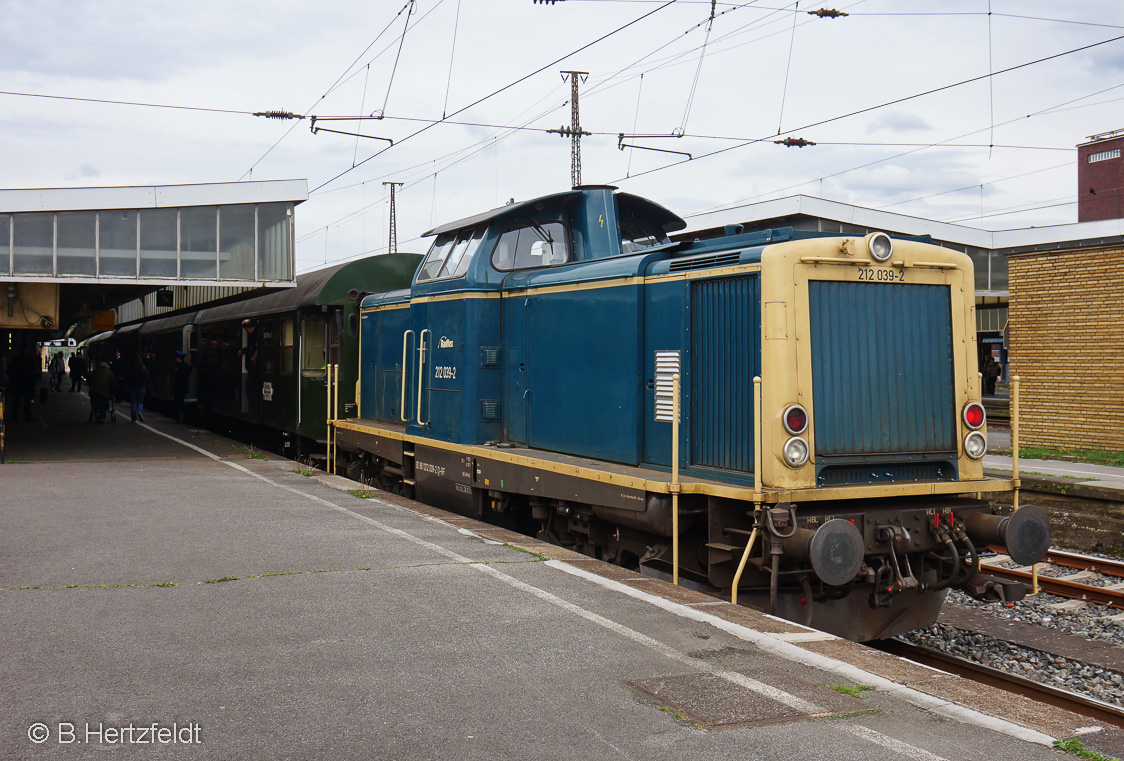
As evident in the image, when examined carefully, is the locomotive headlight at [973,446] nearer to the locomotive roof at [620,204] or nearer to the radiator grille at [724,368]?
the radiator grille at [724,368]

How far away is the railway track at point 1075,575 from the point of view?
819 cm

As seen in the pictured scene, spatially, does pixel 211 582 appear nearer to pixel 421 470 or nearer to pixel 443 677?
pixel 443 677

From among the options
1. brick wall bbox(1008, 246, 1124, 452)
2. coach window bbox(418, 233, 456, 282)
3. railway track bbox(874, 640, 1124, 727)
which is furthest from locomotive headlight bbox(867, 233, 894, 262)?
brick wall bbox(1008, 246, 1124, 452)

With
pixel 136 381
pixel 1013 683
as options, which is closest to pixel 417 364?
pixel 1013 683

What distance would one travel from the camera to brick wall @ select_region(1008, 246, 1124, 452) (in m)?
14.5

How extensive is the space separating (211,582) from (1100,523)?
10.2 m

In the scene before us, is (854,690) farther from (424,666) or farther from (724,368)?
(724,368)

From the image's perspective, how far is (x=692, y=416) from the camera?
6.63 metres

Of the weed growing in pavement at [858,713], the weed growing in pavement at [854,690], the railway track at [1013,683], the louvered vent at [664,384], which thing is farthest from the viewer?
the louvered vent at [664,384]

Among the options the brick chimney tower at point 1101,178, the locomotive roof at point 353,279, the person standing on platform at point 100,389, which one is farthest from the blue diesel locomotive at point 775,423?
the brick chimney tower at point 1101,178

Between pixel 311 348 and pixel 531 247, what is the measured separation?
240 inches

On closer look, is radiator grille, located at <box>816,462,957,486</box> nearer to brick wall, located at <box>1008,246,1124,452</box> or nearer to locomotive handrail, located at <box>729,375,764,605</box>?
locomotive handrail, located at <box>729,375,764,605</box>

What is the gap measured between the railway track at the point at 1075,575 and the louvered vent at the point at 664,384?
4079 millimetres

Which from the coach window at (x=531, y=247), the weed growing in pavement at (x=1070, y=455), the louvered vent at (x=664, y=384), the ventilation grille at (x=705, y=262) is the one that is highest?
the coach window at (x=531, y=247)
